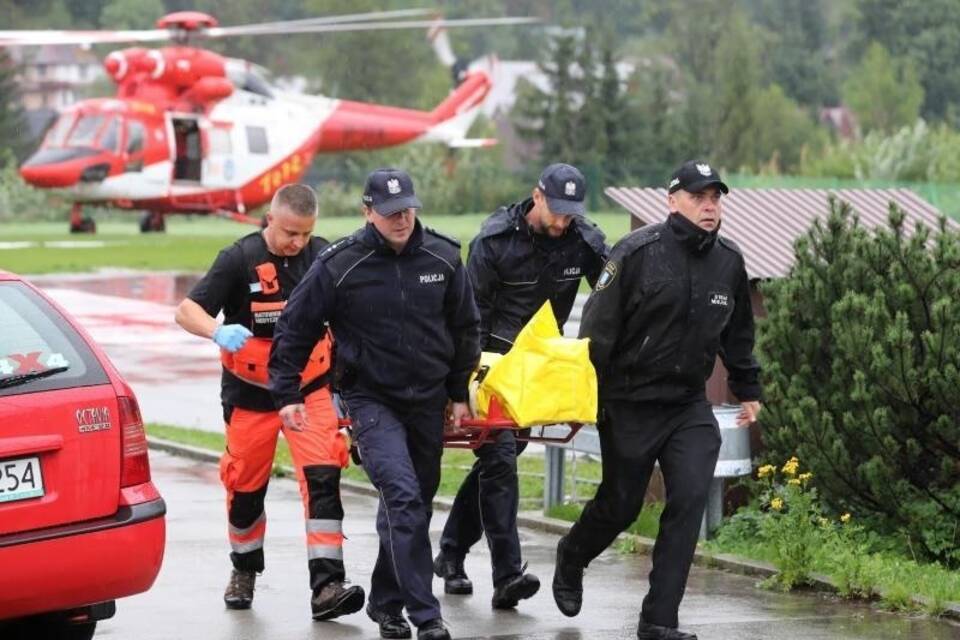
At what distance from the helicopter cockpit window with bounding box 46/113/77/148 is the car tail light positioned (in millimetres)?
39423

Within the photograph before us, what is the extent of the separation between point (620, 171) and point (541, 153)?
804 cm

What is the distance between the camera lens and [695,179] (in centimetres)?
820

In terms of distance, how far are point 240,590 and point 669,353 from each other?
2.13 meters

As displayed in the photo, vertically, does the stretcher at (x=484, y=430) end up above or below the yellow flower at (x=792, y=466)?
above

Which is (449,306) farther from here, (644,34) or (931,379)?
(644,34)

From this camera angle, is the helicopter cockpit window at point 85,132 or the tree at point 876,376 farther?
the helicopter cockpit window at point 85,132

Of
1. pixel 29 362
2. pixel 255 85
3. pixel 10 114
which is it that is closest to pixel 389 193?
pixel 29 362

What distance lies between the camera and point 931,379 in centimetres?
928

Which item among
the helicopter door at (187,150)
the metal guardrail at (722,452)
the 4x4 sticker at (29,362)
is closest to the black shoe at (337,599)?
the 4x4 sticker at (29,362)

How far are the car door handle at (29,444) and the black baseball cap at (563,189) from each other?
2.55 meters

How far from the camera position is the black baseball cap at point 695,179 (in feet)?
26.8

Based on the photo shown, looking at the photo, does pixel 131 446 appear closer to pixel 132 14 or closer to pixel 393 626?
pixel 393 626

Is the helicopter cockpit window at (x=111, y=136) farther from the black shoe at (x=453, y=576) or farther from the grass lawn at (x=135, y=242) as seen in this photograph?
the black shoe at (x=453, y=576)

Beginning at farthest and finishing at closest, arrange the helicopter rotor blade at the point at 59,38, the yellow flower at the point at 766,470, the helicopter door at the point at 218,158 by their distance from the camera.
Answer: the helicopter door at the point at 218,158 → the helicopter rotor blade at the point at 59,38 → the yellow flower at the point at 766,470
